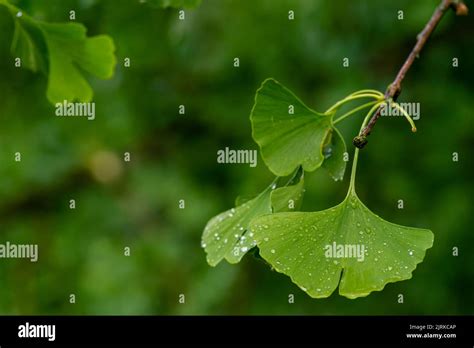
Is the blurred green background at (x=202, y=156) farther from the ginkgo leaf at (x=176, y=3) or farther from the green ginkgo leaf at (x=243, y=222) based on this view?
the green ginkgo leaf at (x=243, y=222)

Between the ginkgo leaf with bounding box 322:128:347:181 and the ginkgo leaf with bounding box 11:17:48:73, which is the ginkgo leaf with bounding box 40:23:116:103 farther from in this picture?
the ginkgo leaf with bounding box 322:128:347:181

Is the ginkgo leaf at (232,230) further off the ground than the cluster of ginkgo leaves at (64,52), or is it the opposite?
the cluster of ginkgo leaves at (64,52)

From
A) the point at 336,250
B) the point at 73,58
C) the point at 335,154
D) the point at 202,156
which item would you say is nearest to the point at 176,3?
the point at 73,58

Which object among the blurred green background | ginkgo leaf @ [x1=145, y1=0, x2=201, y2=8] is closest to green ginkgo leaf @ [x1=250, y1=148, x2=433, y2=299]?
ginkgo leaf @ [x1=145, y1=0, x2=201, y2=8]

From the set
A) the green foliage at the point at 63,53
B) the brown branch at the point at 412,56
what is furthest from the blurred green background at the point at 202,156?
the brown branch at the point at 412,56

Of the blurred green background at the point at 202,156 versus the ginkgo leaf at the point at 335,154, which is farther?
the blurred green background at the point at 202,156

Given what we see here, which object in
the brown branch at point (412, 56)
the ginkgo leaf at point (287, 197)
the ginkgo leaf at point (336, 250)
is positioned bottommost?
the ginkgo leaf at point (336, 250)

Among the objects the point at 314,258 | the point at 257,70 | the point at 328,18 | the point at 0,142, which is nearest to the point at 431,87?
the point at 328,18
